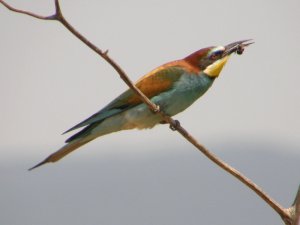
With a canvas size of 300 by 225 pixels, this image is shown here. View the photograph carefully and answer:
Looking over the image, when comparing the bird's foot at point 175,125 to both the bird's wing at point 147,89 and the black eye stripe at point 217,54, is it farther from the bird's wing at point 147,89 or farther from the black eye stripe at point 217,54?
the black eye stripe at point 217,54

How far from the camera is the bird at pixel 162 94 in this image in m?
4.66

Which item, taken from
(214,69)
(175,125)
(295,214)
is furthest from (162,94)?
(295,214)

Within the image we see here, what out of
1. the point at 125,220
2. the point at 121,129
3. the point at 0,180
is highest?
the point at 121,129

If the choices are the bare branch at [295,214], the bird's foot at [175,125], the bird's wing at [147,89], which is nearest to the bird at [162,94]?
the bird's wing at [147,89]

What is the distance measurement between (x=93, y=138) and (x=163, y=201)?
13.0 meters

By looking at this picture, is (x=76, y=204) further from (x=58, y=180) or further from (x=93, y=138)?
(x=93, y=138)

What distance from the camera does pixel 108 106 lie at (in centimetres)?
477

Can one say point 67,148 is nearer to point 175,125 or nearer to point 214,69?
point 175,125

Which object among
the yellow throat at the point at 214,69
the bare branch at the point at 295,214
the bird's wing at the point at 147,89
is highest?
the bird's wing at the point at 147,89

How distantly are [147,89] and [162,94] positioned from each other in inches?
3.1

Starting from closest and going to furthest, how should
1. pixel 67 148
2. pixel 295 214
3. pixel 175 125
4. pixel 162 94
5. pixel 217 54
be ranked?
pixel 295 214 < pixel 175 125 < pixel 67 148 < pixel 162 94 < pixel 217 54

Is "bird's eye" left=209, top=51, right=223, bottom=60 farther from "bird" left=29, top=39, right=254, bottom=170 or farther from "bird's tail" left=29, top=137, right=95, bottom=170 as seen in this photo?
"bird's tail" left=29, top=137, right=95, bottom=170

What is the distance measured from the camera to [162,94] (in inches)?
186

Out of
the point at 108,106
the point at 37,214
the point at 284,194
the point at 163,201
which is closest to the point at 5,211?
the point at 37,214
